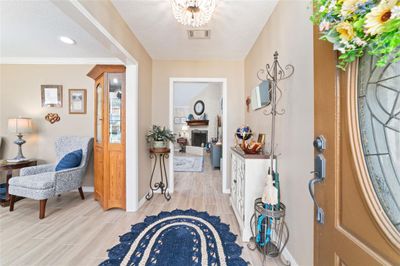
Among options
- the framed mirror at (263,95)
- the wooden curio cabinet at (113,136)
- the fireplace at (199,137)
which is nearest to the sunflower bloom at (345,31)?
the framed mirror at (263,95)

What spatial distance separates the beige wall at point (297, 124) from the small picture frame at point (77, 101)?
354 cm

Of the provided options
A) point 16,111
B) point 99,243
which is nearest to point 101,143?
point 99,243

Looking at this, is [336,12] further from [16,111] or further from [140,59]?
[16,111]

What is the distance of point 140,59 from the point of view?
2832mm

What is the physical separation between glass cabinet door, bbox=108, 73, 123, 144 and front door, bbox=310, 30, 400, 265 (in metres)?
2.60

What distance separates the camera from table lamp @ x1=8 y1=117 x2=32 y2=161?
121 inches

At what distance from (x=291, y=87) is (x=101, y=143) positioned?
109 inches

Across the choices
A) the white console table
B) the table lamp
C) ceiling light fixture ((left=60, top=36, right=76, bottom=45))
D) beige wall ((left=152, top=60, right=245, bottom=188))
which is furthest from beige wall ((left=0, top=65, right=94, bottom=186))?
the white console table

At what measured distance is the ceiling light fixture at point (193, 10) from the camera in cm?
161

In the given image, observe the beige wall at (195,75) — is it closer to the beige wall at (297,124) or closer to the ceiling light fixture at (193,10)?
the beige wall at (297,124)

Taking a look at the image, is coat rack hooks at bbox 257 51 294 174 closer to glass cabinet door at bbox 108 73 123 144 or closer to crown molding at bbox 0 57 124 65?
glass cabinet door at bbox 108 73 123 144

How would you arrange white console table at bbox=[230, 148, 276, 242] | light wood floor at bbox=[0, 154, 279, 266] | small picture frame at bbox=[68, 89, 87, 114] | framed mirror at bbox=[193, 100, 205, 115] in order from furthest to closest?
framed mirror at bbox=[193, 100, 205, 115], small picture frame at bbox=[68, 89, 87, 114], white console table at bbox=[230, 148, 276, 242], light wood floor at bbox=[0, 154, 279, 266]

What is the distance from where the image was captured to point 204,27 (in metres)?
2.36

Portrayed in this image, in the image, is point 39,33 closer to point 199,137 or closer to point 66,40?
point 66,40
